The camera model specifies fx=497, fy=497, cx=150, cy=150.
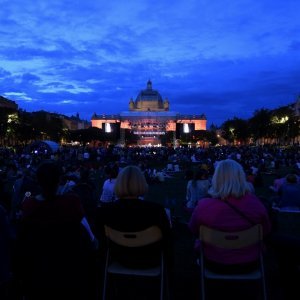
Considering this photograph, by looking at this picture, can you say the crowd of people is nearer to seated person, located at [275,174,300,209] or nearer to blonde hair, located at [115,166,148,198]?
blonde hair, located at [115,166,148,198]

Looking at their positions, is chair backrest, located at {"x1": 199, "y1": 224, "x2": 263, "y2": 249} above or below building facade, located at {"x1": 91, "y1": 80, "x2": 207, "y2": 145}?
below

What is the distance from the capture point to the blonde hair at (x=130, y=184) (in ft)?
14.9

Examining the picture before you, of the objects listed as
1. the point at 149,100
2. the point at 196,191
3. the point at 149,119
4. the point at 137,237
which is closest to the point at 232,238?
the point at 137,237

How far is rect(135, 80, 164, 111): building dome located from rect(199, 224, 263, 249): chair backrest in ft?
591

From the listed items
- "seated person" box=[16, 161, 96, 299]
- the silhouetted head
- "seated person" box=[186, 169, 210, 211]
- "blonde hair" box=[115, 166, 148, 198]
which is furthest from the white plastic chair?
"seated person" box=[186, 169, 210, 211]

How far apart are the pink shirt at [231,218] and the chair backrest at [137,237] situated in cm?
43

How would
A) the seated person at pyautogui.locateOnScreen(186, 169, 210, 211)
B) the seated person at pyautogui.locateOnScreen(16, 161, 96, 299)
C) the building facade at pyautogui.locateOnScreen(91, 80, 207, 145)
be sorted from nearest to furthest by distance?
the seated person at pyautogui.locateOnScreen(16, 161, 96, 299), the seated person at pyautogui.locateOnScreen(186, 169, 210, 211), the building facade at pyautogui.locateOnScreen(91, 80, 207, 145)

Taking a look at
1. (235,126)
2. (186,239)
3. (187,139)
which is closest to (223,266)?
(186,239)

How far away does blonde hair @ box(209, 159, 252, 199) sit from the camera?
4.54 m

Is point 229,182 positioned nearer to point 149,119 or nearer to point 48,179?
point 48,179

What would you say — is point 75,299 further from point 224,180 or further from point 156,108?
point 156,108

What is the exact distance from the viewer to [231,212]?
4.55 metres

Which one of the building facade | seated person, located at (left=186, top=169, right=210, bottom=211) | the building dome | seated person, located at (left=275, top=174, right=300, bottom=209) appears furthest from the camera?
the building dome

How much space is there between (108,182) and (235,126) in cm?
10063
